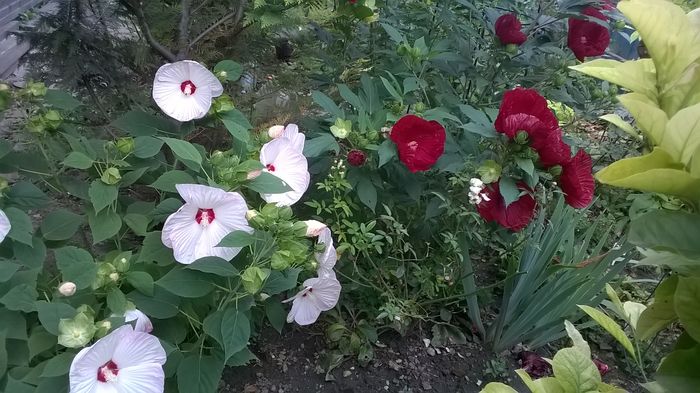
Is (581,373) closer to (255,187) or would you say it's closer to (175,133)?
(255,187)

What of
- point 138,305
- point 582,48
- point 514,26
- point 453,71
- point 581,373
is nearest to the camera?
point 581,373

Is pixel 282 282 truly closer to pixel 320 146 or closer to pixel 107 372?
pixel 107 372

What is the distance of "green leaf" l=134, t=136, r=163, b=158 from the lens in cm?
134

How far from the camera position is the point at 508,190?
141 centimetres

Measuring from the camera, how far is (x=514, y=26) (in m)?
1.66

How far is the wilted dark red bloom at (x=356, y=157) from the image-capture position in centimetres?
157

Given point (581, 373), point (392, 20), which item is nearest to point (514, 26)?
point (392, 20)

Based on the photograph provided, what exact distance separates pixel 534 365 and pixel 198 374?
3.63 ft

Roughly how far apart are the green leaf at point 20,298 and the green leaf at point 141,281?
18 cm

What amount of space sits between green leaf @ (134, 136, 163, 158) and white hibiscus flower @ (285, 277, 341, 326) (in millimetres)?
493

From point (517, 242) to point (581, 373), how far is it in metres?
1.41

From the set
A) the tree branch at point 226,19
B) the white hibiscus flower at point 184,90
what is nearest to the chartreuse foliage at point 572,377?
the white hibiscus flower at point 184,90

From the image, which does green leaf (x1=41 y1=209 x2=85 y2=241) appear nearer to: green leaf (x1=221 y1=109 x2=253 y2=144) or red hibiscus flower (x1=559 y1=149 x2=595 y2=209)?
green leaf (x1=221 y1=109 x2=253 y2=144)

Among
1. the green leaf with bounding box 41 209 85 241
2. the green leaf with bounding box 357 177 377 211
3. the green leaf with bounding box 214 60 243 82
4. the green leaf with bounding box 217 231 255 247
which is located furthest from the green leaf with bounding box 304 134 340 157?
the green leaf with bounding box 41 209 85 241
